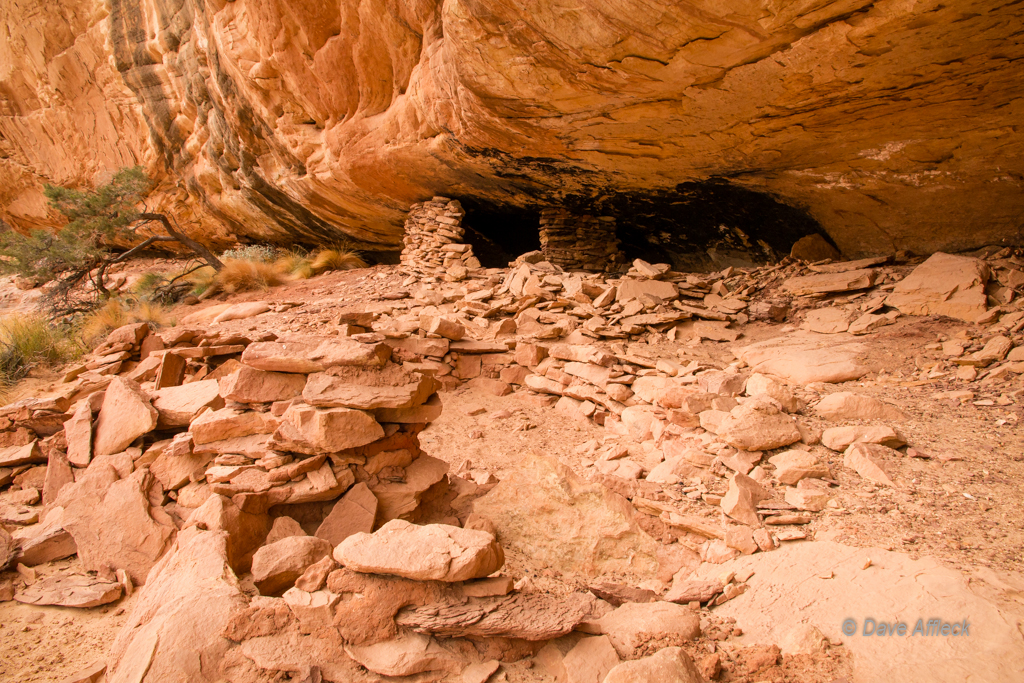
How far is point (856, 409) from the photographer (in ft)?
8.93

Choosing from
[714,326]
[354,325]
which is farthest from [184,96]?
[714,326]

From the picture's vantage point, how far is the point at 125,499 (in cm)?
227

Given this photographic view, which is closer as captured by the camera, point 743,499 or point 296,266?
point 743,499

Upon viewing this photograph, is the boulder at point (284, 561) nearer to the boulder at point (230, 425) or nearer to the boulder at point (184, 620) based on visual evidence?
the boulder at point (184, 620)

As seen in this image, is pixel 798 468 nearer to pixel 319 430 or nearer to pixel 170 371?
pixel 319 430

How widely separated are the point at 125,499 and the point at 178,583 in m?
0.84

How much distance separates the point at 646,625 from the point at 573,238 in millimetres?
5329

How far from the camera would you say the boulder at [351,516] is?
2.12 m

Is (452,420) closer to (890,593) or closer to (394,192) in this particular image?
(890,593)

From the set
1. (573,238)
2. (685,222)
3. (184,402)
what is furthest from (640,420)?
(573,238)

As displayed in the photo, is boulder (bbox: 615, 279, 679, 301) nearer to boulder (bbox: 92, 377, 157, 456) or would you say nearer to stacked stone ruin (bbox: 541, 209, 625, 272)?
stacked stone ruin (bbox: 541, 209, 625, 272)

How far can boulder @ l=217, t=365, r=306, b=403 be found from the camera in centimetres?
232

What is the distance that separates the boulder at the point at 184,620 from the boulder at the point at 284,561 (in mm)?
87

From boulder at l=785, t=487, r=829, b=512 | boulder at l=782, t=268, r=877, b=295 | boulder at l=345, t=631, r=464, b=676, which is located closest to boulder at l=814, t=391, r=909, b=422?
boulder at l=785, t=487, r=829, b=512
